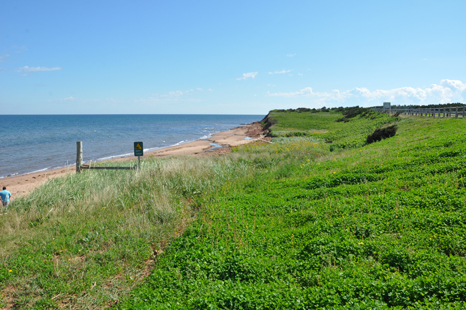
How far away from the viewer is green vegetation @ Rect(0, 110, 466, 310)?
454 cm

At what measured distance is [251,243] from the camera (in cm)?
650

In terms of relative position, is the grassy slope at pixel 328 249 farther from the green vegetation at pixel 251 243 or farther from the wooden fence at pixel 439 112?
the wooden fence at pixel 439 112

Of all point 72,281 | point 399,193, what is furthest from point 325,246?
point 72,281

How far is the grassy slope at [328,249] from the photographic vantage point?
4352 millimetres

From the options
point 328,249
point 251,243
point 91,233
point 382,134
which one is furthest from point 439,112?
point 91,233

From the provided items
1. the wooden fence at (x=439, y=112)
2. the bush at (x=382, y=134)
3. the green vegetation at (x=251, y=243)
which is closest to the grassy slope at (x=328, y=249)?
the green vegetation at (x=251, y=243)

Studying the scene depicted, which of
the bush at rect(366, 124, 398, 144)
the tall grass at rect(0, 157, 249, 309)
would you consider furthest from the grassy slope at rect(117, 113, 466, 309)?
the bush at rect(366, 124, 398, 144)

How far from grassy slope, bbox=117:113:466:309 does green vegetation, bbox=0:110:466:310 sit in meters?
0.03

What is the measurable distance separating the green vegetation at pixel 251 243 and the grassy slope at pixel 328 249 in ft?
0.09

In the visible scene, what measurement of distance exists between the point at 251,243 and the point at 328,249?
5.90 ft

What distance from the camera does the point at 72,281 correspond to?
5.59m

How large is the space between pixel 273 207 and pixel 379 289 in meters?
4.61

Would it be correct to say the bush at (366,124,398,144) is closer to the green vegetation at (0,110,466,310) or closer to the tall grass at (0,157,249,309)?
the green vegetation at (0,110,466,310)

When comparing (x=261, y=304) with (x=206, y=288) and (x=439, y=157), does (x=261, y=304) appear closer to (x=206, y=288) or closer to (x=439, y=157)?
(x=206, y=288)
